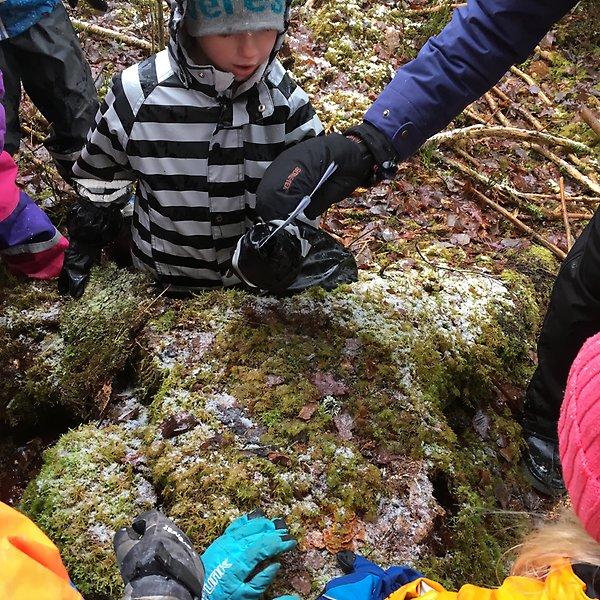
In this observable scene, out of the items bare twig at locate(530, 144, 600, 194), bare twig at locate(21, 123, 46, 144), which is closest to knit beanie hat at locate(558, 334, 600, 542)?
bare twig at locate(530, 144, 600, 194)

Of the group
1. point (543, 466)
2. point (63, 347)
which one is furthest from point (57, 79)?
point (543, 466)

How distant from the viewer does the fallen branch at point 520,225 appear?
466 cm

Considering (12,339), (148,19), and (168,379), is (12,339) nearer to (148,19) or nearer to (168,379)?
(168,379)

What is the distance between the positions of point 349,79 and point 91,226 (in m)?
3.51

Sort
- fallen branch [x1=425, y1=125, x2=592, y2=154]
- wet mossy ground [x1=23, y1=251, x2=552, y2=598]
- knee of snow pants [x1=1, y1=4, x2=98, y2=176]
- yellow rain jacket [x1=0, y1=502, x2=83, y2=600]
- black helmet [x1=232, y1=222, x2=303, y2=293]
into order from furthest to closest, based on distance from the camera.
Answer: fallen branch [x1=425, y1=125, x2=592, y2=154], knee of snow pants [x1=1, y1=4, x2=98, y2=176], black helmet [x1=232, y1=222, x2=303, y2=293], wet mossy ground [x1=23, y1=251, x2=552, y2=598], yellow rain jacket [x1=0, y1=502, x2=83, y2=600]

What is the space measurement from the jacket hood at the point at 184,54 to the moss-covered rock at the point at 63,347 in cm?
146

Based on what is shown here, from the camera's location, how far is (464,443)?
3.45 metres

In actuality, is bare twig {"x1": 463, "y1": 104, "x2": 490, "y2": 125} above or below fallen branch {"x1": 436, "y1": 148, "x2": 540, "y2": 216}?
above

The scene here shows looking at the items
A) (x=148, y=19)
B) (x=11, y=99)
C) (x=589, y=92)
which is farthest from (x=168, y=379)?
(x=589, y=92)

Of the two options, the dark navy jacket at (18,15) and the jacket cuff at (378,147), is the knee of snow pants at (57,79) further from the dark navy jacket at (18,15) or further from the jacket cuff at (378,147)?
the jacket cuff at (378,147)

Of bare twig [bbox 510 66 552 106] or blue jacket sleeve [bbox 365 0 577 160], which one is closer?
blue jacket sleeve [bbox 365 0 577 160]

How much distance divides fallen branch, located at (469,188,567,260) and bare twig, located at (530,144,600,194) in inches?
35.9

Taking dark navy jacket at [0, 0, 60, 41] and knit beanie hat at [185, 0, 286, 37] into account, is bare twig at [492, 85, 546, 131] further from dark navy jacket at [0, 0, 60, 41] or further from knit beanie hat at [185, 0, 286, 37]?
dark navy jacket at [0, 0, 60, 41]

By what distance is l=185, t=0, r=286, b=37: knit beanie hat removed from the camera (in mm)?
2504
